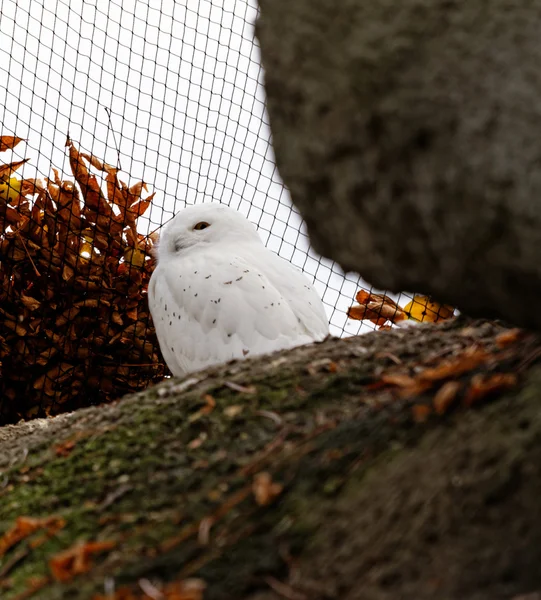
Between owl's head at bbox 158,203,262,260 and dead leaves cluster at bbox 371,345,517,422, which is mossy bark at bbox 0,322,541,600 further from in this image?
owl's head at bbox 158,203,262,260

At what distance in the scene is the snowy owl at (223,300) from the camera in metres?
2.47

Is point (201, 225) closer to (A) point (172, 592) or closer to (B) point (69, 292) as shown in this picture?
(B) point (69, 292)

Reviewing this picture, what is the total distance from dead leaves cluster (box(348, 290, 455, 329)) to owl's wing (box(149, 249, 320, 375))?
57 centimetres

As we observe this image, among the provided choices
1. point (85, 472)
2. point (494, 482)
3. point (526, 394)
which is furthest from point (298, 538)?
point (85, 472)

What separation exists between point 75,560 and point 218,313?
1.41 meters

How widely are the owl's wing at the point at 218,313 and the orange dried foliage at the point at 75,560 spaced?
121 cm

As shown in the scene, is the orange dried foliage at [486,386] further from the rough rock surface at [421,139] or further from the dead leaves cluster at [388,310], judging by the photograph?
the dead leaves cluster at [388,310]

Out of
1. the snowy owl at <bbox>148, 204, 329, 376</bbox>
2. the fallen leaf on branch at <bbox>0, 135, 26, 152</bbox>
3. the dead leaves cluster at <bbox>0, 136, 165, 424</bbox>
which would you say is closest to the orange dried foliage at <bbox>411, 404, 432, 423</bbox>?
the snowy owl at <bbox>148, 204, 329, 376</bbox>

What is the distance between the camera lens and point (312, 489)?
1.12 m

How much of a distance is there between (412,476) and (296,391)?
18.3 inches

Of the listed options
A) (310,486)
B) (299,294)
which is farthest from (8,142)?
(310,486)

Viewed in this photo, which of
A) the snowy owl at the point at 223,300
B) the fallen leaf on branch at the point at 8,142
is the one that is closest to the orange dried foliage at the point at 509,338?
the snowy owl at the point at 223,300

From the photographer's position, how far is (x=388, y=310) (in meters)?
3.09

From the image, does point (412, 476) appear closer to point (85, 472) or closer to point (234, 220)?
point (85, 472)
